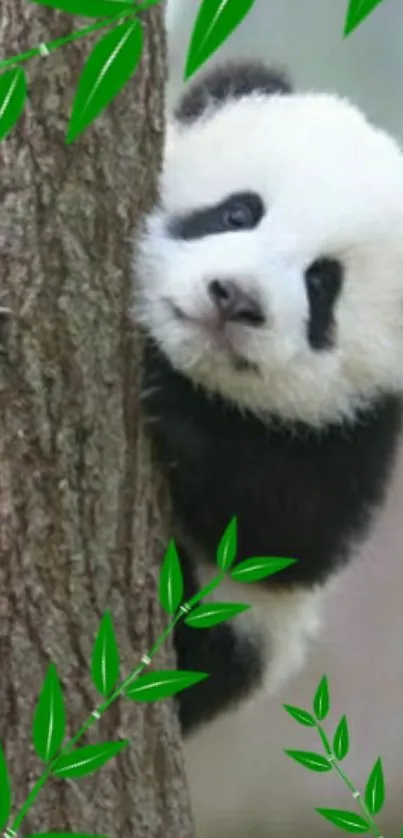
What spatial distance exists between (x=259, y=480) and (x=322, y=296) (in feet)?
0.64

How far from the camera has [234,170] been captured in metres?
1.02

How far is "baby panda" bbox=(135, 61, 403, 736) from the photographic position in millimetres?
927

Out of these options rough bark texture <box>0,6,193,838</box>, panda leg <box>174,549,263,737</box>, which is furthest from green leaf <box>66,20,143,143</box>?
panda leg <box>174,549,263,737</box>

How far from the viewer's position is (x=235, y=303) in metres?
0.86

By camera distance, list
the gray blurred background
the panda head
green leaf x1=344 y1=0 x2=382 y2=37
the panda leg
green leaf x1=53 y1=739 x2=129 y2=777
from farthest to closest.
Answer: the gray blurred background < the panda leg < the panda head < green leaf x1=53 y1=739 x2=129 y2=777 < green leaf x1=344 y1=0 x2=382 y2=37

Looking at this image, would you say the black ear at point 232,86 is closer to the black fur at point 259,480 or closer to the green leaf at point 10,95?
the black fur at point 259,480

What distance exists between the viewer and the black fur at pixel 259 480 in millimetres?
944

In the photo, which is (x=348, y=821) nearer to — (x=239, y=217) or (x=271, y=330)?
(x=271, y=330)

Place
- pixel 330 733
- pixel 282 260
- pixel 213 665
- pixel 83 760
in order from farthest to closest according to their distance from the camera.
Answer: pixel 330 733, pixel 213 665, pixel 282 260, pixel 83 760

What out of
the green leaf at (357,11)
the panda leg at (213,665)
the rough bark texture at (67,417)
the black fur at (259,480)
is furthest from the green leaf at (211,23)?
the panda leg at (213,665)

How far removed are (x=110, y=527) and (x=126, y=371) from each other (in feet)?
0.45

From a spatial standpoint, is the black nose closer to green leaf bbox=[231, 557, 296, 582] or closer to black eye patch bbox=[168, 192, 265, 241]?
black eye patch bbox=[168, 192, 265, 241]

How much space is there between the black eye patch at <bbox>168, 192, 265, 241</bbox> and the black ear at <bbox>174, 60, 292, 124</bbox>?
0.68 feet

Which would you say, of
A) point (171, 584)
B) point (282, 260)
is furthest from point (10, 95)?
point (282, 260)
